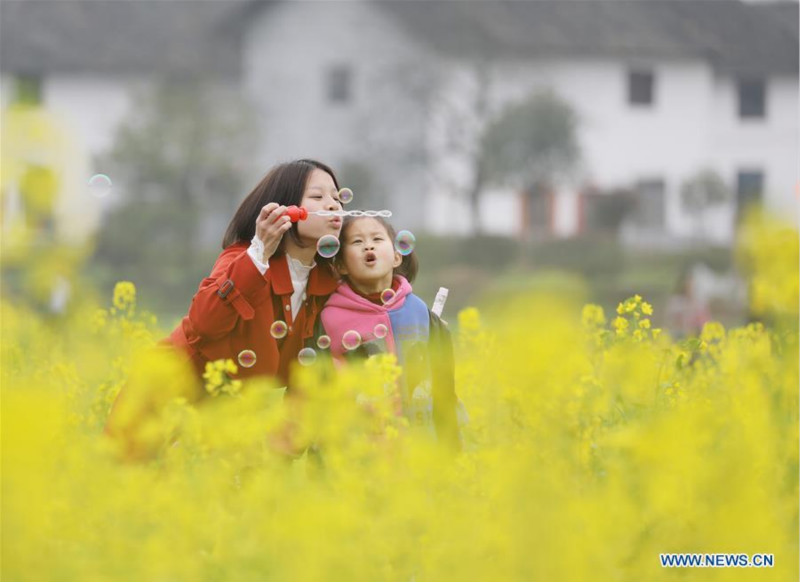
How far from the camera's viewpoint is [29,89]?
121 ft

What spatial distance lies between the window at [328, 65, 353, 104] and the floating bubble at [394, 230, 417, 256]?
30.8 metres

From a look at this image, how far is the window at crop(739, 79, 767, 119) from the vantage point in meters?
39.4

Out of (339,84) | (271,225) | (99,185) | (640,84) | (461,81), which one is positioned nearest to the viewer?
(271,225)

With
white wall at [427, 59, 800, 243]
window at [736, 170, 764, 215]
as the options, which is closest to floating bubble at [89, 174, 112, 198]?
white wall at [427, 59, 800, 243]

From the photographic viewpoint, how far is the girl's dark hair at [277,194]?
183 inches

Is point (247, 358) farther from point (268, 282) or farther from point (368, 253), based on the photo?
point (368, 253)

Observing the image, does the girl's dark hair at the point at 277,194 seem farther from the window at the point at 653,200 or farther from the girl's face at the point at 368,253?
the window at the point at 653,200

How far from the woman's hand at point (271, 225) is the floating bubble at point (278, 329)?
217 mm

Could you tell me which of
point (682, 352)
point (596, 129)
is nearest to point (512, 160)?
point (596, 129)

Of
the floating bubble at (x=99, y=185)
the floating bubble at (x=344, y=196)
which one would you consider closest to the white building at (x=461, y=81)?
the floating bubble at (x=99, y=185)

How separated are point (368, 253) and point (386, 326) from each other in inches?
8.2

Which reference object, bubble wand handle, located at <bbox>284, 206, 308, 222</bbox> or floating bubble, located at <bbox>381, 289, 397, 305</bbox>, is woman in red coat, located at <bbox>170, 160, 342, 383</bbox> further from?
floating bubble, located at <bbox>381, 289, 397, 305</bbox>

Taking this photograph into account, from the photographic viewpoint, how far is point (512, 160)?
31.2 m

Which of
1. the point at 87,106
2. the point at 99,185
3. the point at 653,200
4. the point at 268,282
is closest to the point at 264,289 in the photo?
the point at 268,282
